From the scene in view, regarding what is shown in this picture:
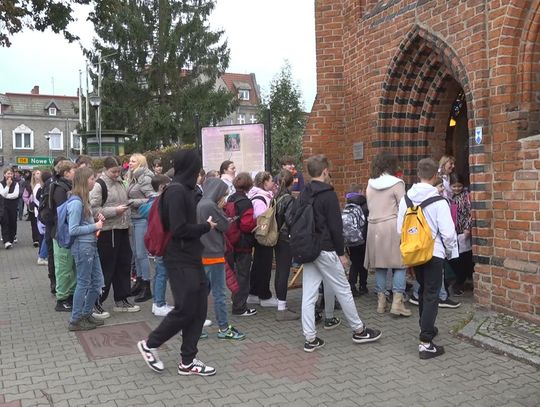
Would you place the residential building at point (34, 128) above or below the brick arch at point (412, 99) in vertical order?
above

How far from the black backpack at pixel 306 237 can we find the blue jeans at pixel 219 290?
37.3 inches

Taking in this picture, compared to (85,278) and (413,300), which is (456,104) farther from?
(85,278)

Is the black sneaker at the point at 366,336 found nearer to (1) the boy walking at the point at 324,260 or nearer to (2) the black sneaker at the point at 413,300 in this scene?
(1) the boy walking at the point at 324,260

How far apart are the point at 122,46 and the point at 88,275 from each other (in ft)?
87.4

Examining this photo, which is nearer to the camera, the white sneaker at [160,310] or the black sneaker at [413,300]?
the white sneaker at [160,310]

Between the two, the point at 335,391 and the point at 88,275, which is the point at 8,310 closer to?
the point at 88,275

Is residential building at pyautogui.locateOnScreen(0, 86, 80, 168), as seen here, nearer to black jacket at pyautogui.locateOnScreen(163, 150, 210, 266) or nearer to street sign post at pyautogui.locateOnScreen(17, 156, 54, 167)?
street sign post at pyautogui.locateOnScreen(17, 156, 54, 167)

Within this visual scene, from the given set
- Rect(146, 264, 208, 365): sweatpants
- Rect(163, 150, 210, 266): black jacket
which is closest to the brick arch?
Rect(163, 150, 210, 266): black jacket

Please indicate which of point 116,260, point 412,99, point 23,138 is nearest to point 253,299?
point 116,260

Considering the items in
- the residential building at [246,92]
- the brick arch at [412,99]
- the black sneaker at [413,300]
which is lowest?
the black sneaker at [413,300]

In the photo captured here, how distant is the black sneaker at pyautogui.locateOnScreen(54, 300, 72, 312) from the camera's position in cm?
718

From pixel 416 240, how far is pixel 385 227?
1623 mm

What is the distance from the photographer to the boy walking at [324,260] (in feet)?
17.2

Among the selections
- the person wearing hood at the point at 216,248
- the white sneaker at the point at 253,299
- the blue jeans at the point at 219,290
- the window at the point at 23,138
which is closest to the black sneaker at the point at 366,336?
the person wearing hood at the point at 216,248
